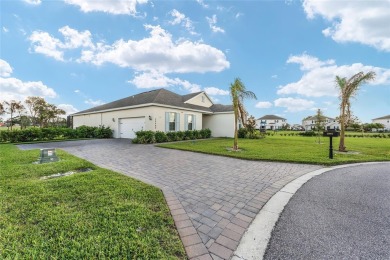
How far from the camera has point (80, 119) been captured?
2330cm

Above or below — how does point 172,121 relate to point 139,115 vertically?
below

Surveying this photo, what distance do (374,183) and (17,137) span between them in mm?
21046

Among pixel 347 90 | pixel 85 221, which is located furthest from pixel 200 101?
pixel 85 221

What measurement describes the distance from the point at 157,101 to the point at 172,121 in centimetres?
245

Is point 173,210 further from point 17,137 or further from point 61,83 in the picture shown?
point 61,83

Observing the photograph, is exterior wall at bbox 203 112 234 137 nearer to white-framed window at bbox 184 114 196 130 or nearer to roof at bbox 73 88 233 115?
roof at bbox 73 88 233 115

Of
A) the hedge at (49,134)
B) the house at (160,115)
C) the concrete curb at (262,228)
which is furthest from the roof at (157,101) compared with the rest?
the concrete curb at (262,228)

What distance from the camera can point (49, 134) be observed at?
1553 centimetres

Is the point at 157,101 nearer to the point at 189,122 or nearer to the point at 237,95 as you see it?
the point at 189,122

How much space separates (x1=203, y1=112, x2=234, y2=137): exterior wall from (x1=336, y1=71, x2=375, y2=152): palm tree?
35.3 ft

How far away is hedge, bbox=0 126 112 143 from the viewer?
13.5 metres

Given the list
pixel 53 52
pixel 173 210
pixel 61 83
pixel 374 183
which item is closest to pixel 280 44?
pixel 374 183

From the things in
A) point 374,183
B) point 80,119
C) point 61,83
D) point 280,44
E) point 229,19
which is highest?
point 229,19

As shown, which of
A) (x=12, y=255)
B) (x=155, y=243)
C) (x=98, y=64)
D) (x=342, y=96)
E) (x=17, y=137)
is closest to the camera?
(x=12, y=255)
